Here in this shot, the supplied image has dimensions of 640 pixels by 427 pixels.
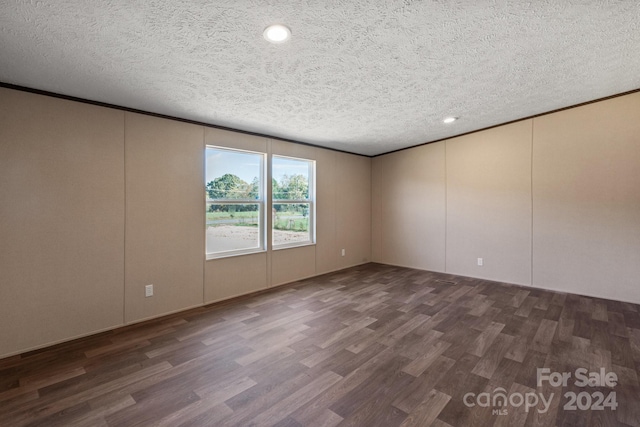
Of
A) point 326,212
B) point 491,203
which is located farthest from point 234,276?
point 491,203

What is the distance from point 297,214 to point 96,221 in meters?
2.83

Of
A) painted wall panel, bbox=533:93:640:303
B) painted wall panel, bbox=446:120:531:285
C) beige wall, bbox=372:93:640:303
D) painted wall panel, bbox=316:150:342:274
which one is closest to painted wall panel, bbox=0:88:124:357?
painted wall panel, bbox=316:150:342:274

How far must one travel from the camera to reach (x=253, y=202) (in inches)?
165

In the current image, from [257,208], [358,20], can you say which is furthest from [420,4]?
[257,208]

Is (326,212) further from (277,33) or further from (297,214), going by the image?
(277,33)

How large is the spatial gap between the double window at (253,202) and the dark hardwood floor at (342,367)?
1.06 m

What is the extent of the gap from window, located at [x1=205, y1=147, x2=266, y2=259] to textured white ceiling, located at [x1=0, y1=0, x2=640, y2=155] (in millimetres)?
659

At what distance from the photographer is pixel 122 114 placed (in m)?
2.99

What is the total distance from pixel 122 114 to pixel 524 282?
19.2 ft

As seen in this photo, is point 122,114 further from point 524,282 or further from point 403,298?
point 524,282

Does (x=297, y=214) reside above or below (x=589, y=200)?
below

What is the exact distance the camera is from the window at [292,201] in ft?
14.9

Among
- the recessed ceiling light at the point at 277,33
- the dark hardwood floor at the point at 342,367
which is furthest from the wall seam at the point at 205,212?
the recessed ceiling light at the point at 277,33

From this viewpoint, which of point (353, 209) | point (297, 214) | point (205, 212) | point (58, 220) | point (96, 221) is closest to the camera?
point (58, 220)
